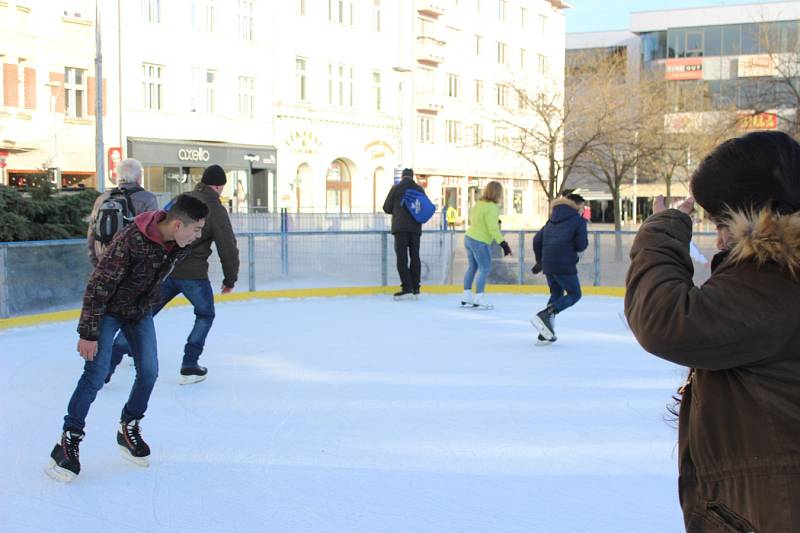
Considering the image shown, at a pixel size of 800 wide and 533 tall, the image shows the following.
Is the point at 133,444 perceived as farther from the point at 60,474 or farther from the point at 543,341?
the point at 543,341

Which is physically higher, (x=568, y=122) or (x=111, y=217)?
(x=568, y=122)

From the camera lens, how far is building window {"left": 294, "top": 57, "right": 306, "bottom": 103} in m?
34.0

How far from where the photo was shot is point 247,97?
31938mm

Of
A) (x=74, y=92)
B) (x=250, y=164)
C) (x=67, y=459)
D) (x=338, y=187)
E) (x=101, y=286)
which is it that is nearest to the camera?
(x=101, y=286)

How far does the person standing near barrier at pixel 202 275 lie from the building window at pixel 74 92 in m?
21.0

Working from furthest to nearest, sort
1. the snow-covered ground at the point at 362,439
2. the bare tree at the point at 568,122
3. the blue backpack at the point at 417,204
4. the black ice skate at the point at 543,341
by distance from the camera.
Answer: the bare tree at the point at 568,122, the blue backpack at the point at 417,204, the black ice skate at the point at 543,341, the snow-covered ground at the point at 362,439

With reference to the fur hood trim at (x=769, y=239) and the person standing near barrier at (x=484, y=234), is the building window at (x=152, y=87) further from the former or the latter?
the fur hood trim at (x=769, y=239)

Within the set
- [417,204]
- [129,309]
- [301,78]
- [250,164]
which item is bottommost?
[129,309]

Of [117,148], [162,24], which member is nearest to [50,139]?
[117,148]

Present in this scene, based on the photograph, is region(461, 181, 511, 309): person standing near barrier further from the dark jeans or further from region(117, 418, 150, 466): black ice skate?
region(117, 418, 150, 466): black ice skate

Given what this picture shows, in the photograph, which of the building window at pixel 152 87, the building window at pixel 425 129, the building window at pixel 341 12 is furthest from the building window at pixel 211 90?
the building window at pixel 425 129

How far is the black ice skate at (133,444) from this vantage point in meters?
4.53

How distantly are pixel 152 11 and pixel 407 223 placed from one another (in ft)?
63.6

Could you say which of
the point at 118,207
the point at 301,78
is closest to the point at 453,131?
the point at 301,78
